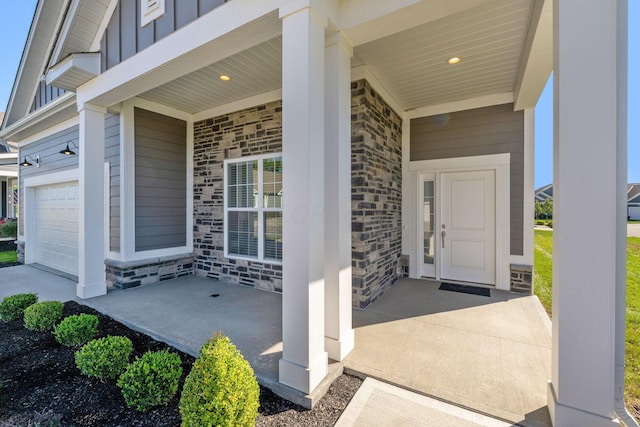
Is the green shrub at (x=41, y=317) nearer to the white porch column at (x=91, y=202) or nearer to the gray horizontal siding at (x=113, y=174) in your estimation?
the white porch column at (x=91, y=202)

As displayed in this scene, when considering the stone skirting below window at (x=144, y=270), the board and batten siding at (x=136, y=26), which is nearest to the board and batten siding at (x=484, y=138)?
the board and batten siding at (x=136, y=26)

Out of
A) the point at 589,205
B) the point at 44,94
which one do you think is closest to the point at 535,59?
the point at 589,205

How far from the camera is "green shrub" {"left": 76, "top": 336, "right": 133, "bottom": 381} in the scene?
93.1 inches

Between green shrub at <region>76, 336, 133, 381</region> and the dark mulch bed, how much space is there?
0.09m

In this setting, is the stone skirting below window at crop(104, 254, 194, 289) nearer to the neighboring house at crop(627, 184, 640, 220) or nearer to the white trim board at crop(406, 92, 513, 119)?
the white trim board at crop(406, 92, 513, 119)

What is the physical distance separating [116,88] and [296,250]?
361 centimetres

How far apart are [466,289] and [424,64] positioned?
3509 mm

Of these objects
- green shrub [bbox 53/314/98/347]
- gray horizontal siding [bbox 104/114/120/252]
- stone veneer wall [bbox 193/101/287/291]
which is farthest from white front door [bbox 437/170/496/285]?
gray horizontal siding [bbox 104/114/120/252]

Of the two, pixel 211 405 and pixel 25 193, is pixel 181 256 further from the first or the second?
pixel 25 193

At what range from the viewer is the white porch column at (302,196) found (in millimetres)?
2143

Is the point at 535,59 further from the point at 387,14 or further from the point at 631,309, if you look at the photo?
the point at 631,309

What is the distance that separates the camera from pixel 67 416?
78.1 inches

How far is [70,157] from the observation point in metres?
6.10

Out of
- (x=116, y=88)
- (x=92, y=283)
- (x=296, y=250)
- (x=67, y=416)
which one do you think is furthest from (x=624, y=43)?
(x=92, y=283)
